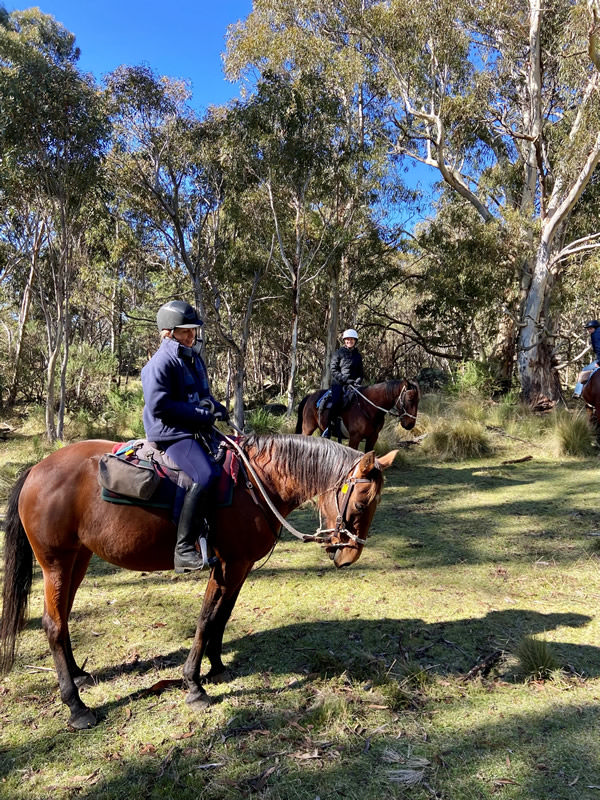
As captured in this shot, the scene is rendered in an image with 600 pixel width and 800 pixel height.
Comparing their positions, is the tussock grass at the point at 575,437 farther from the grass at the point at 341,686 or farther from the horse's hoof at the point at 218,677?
the horse's hoof at the point at 218,677

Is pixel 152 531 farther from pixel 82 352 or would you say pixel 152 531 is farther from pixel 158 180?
pixel 82 352

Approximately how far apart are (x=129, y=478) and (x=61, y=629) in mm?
1071

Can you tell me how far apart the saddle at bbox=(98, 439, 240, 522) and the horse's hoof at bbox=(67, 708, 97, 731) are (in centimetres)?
120

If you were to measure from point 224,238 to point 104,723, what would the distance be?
1419cm

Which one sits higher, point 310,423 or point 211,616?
point 310,423

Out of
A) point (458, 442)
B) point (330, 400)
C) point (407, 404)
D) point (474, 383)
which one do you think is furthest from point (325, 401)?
point (474, 383)

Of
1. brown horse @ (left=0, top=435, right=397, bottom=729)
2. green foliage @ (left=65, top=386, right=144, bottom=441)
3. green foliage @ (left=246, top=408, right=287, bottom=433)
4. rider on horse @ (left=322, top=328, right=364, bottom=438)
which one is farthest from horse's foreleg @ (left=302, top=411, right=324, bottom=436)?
brown horse @ (left=0, top=435, right=397, bottom=729)

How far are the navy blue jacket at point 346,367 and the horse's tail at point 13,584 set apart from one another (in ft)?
19.3

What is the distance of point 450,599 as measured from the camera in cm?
432

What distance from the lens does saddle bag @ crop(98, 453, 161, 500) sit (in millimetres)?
2855

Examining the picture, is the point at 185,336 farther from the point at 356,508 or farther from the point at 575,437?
the point at 575,437

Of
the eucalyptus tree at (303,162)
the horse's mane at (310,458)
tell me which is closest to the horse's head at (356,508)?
the horse's mane at (310,458)

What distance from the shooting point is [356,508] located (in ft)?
9.43

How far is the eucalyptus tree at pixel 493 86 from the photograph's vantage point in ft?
41.4
